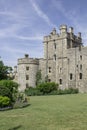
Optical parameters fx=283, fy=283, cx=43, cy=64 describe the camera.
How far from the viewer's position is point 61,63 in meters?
61.5

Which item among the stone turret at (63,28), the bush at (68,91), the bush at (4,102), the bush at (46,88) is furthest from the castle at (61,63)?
the bush at (4,102)

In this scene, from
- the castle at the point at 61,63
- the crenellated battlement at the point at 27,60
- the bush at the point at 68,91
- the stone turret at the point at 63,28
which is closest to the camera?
the bush at the point at 68,91

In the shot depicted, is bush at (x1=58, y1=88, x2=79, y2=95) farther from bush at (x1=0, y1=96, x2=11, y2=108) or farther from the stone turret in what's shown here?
bush at (x1=0, y1=96, x2=11, y2=108)

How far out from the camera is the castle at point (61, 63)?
2315 inches

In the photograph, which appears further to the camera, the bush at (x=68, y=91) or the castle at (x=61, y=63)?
the castle at (x=61, y=63)

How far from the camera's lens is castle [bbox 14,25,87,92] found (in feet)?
193

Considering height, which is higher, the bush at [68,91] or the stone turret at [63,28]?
the stone turret at [63,28]

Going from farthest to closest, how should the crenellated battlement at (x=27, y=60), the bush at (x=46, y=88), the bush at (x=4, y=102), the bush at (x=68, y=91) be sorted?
1. the crenellated battlement at (x=27, y=60)
2. the bush at (x=46, y=88)
3. the bush at (x=68, y=91)
4. the bush at (x=4, y=102)

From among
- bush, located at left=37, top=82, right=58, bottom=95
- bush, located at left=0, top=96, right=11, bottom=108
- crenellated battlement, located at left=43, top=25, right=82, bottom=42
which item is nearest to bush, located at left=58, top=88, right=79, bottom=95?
bush, located at left=37, top=82, right=58, bottom=95

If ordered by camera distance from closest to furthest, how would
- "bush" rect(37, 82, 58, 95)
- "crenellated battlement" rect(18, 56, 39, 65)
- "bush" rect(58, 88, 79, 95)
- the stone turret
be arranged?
"bush" rect(58, 88, 79, 95) → "bush" rect(37, 82, 58, 95) → the stone turret → "crenellated battlement" rect(18, 56, 39, 65)

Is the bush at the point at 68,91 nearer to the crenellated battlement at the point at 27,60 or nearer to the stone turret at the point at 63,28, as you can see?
the crenellated battlement at the point at 27,60

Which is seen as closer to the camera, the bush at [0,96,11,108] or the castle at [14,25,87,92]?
the bush at [0,96,11,108]

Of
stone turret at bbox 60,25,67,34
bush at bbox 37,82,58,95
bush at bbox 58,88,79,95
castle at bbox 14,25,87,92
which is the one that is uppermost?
stone turret at bbox 60,25,67,34

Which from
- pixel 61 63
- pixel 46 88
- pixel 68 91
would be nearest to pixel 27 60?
pixel 61 63
